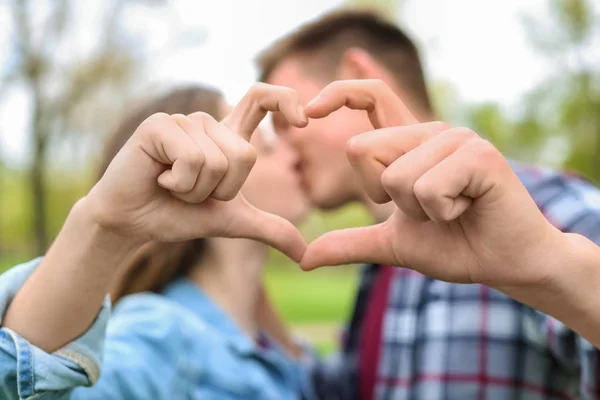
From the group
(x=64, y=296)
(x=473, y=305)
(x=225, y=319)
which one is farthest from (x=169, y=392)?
(x=473, y=305)

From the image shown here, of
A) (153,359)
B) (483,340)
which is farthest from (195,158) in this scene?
(483,340)

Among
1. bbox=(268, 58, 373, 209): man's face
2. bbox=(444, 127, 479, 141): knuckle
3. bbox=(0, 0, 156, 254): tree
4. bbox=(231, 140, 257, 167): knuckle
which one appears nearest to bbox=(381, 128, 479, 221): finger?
bbox=(444, 127, 479, 141): knuckle

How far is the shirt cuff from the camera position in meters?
0.53

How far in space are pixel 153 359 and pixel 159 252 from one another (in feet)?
0.85

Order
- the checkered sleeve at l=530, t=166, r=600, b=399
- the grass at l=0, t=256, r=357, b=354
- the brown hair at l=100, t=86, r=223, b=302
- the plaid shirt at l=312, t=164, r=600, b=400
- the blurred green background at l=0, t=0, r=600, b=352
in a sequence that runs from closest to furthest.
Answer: the checkered sleeve at l=530, t=166, r=600, b=399
the plaid shirt at l=312, t=164, r=600, b=400
the brown hair at l=100, t=86, r=223, b=302
the blurred green background at l=0, t=0, r=600, b=352
the grass at l=0, t=256, r=357, b=354

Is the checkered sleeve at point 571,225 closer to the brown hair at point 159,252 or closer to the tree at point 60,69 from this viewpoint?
the brown hair at point 159,252

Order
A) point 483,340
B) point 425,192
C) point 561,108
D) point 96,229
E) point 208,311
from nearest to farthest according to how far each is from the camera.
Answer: point 425,192 → point 96,229 → point 483,340 → point 208,311 → point 561,108

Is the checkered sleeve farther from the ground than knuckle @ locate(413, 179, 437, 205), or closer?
closer

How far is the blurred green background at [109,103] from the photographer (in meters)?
2.75

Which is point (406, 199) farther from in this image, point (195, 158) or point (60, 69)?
point (60, 69)

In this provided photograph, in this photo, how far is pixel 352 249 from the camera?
518 mm

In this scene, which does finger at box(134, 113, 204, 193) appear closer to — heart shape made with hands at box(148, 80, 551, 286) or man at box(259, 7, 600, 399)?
heart shape made with hands at box(148, 80, 551, 286)

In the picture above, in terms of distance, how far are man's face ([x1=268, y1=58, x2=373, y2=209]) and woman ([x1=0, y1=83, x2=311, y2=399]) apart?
39mm

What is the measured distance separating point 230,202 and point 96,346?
0.22m
